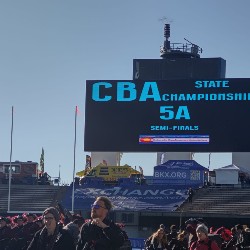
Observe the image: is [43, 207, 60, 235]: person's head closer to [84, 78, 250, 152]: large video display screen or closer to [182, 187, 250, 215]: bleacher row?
[182, 187, 250, 215]: bleacher row

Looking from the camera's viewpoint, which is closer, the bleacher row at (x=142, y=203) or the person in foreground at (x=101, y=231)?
the person in foreground at (x=101, y=231)

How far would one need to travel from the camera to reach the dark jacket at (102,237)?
9445mm

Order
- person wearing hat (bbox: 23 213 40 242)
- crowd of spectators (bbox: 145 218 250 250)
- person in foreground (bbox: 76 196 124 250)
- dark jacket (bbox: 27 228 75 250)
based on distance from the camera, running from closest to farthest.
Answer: person in foreground (bbox: 76 196 124 250) < dark jacket (bbox: 27 228 75 250) < person wearing hat (bbox: 23 213 40 242) < crowd of spectators (bbox: 145 218 250 250)

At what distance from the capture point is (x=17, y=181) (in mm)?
49156

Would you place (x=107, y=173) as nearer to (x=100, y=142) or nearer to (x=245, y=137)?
(x=100, y=142)

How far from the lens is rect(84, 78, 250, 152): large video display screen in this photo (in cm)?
4422

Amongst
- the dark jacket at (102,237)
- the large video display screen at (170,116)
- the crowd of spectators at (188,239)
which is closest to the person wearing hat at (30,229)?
the crowd of spectators at (188,239)

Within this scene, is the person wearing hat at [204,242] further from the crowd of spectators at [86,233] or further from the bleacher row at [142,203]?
the bleacher row at [142,203]

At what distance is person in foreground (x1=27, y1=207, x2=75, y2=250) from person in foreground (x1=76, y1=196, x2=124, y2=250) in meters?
0.58

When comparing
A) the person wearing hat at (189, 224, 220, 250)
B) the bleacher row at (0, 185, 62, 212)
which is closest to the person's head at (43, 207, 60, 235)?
the person wearing hat at (189, 224, 220, 250)

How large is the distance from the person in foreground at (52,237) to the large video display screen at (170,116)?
34.1 meters

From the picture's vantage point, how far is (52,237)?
10.2m

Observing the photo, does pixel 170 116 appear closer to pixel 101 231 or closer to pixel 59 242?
pixel 59 242

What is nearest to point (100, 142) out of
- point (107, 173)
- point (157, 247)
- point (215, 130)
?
point (107, 173)
